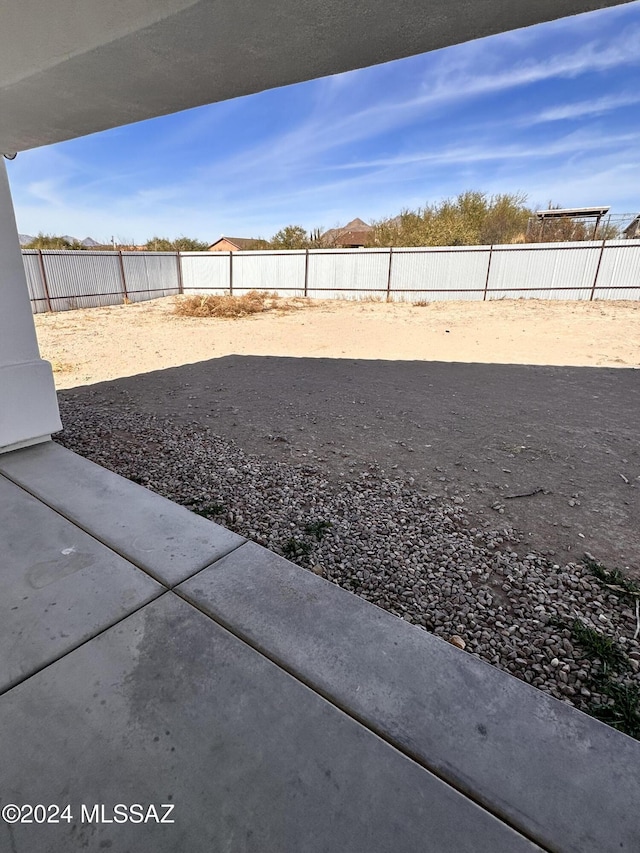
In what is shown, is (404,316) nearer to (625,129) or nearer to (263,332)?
(263,332)

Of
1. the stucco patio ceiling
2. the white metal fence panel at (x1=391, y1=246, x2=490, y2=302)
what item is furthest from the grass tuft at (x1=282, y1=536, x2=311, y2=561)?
the white metal fence panel at (x1=391, y1=246, x2=490, y2=302)

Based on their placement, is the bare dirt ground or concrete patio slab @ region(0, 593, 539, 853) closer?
concrete patio slab @ region(0, 593, 539, 853)

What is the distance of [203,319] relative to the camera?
1125 cm

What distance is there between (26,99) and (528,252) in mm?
14567

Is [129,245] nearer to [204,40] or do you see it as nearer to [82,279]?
[82,279]

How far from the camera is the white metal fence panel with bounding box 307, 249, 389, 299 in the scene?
47.5ft

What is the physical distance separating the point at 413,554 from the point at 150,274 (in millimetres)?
15955

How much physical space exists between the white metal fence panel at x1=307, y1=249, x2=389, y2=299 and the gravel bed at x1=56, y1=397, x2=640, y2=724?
42.1 ft

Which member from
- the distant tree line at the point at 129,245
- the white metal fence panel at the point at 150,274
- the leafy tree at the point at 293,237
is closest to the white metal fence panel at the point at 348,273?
the white metal fence panel at the point at 150,274

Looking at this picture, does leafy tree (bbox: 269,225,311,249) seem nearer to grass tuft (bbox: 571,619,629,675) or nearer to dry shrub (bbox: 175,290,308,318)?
dry shrub (bbox: 175,290,308,318)

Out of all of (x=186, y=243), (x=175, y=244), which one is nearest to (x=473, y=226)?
(x=186, y=243)

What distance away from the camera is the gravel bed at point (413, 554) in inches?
60.4

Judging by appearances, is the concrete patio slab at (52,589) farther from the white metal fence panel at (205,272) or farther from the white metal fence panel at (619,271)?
the white metal fence panel at (619,271)

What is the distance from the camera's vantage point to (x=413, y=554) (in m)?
2.04
